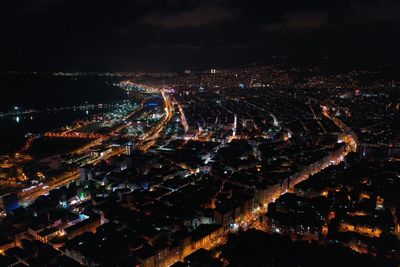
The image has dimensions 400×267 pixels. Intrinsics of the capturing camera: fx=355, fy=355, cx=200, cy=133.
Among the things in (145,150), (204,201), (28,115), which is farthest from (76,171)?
(28,115)

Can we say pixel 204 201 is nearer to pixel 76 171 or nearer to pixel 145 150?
pixel 76 171

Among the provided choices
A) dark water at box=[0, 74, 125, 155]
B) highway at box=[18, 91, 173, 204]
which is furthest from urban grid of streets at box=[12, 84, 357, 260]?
dark water at box=[0, 74, 125, 155]

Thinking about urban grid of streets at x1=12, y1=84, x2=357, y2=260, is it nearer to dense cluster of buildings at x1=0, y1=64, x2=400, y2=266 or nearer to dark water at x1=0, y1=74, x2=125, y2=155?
dense cluster of buildings at x1=0, y1=64, x2=400, y2=266

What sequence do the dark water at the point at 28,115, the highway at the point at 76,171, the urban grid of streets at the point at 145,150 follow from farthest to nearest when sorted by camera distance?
the dark water at the point at 28,115 → the highway at the point at 76,171 → the urban grid of streets at the point at 145,150

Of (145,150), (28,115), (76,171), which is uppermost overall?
(145,150)

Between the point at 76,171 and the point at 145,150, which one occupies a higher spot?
the point at 145,150

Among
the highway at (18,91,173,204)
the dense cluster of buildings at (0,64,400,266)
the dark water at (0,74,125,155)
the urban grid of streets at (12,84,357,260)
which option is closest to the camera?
the dense cluster of buildings at (0,64,400,266)

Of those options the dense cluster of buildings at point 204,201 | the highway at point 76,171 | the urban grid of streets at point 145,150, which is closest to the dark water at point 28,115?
the highway at point 76,171

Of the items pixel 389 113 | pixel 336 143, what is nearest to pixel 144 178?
pixel 336 143

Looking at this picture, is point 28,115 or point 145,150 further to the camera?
point 28,115

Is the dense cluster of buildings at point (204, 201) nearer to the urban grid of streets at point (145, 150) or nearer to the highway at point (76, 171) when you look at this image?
the urban grid of streets at point (145, 150)

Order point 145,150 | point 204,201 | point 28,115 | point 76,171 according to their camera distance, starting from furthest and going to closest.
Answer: point 28,115 < point 145,150 < point 76,171 < point 204,201
